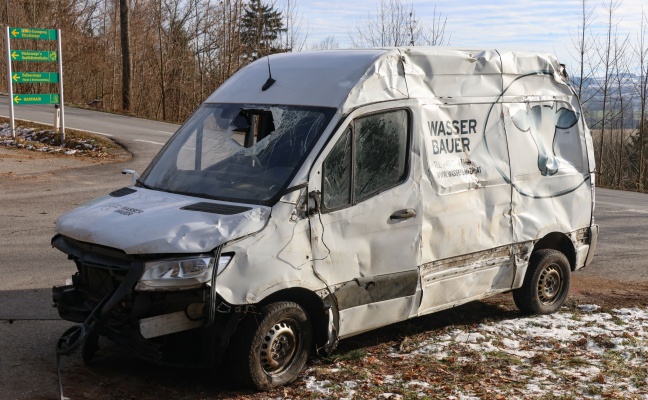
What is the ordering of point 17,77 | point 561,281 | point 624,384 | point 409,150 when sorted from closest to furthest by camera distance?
point 624,384 < point 409,150 < point 561,281 < point 17,77

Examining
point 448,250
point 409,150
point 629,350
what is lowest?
point 629,350

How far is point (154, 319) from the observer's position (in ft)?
16.1

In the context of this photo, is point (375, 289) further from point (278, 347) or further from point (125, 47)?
point (125, 47)

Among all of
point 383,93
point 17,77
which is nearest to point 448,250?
point 383,93

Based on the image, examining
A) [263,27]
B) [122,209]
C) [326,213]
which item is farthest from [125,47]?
[326,213]

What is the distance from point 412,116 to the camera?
245 inches

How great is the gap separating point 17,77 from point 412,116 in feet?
54.0

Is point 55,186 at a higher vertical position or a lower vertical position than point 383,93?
lower

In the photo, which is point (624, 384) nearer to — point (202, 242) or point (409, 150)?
point (409, 150)

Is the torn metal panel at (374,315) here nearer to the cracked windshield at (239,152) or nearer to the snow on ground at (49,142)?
the cracked windshield at (239,152)

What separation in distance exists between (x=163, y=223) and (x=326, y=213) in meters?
1.16

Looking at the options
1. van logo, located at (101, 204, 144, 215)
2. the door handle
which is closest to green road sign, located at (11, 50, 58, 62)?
van logo, located at (101, 204, 144, 215)

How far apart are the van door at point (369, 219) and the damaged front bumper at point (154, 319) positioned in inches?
35.7

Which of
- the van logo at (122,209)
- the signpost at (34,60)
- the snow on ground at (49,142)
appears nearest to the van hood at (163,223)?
the van logo at (122,209)
